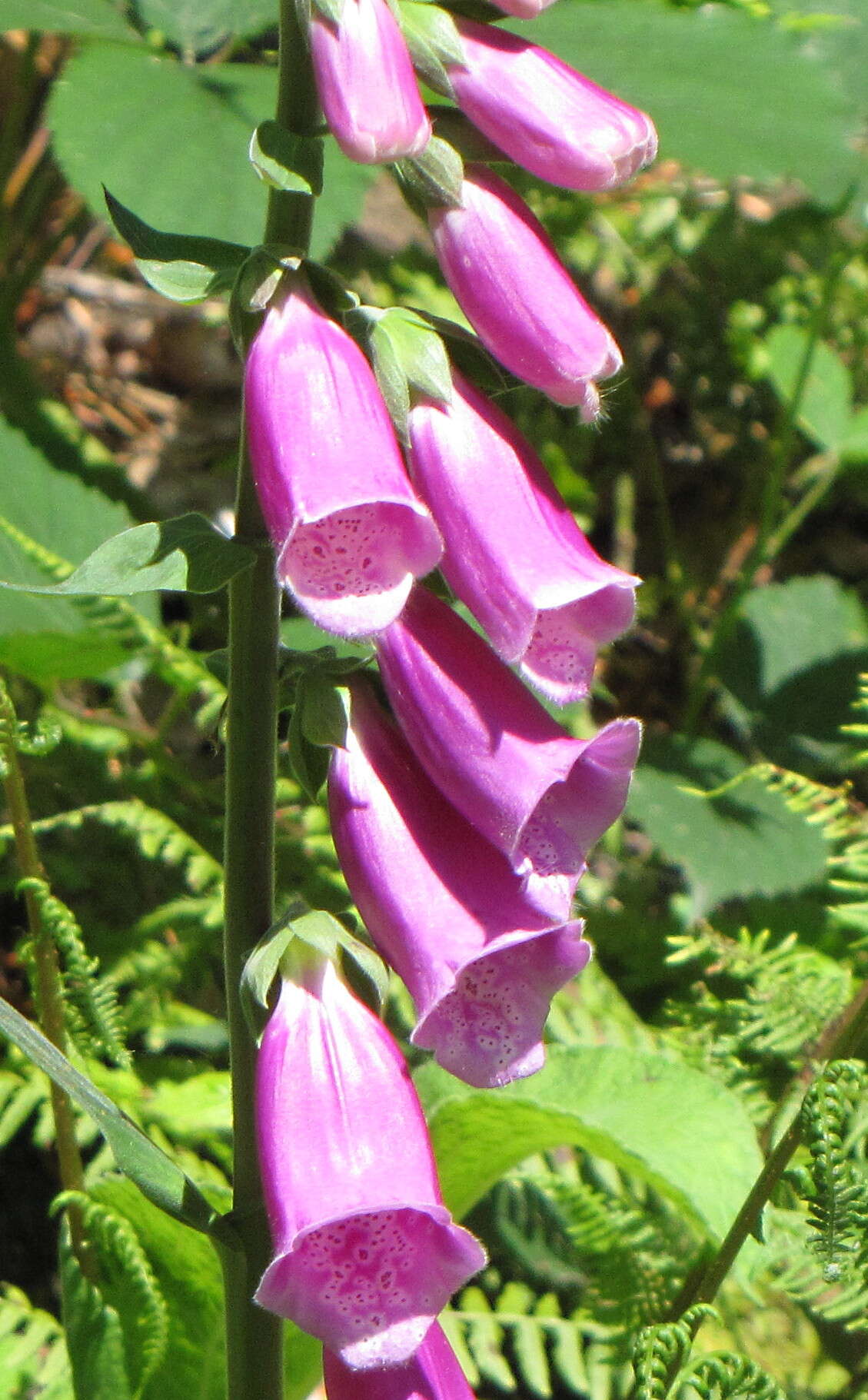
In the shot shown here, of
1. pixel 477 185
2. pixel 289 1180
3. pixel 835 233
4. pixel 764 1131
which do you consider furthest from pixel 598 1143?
pixel 835 233

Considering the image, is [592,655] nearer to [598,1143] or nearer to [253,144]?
[253,144]

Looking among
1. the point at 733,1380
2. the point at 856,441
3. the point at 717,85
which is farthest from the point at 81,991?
the point at 856,441

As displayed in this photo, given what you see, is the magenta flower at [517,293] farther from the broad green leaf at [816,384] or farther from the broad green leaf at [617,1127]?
the broad green leaf at [816,384]

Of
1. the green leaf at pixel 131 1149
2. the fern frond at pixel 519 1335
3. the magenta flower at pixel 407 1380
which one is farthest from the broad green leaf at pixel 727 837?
the green leaf at pixel 131 1149

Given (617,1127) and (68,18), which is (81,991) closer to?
(617,1127)

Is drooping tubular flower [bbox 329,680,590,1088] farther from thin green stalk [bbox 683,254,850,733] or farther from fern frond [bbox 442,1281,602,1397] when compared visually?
thin green stalk [bbox 683,254,850,733]

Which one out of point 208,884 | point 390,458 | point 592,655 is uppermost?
point 390,458
